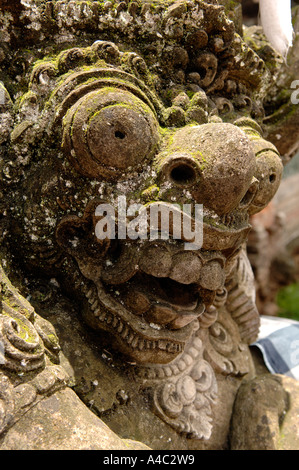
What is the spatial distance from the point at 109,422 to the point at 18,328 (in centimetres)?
36

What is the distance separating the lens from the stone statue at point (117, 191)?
0.98 metres

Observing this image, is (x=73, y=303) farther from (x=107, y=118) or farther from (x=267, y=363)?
(x=267, y=363)

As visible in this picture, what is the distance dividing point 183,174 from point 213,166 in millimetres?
75

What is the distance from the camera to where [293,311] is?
378 cm

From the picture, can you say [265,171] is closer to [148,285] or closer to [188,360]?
[148,285]

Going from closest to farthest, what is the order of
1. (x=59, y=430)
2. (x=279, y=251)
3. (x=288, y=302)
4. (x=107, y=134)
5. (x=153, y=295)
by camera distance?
(x=59, y=430)
(x=107, y=134)
(x=153, y=295)
(x=279, y=251)
(x=288, y=302)

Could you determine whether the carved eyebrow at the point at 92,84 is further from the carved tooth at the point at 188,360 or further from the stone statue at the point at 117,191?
the carved tooth at the point at 188,360

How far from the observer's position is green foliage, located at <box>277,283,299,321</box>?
3.78 metres

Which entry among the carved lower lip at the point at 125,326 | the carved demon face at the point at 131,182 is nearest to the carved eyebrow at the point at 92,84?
the carved demon face at the point at 131,182

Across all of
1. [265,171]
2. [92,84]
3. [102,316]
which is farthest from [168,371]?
[92,84]

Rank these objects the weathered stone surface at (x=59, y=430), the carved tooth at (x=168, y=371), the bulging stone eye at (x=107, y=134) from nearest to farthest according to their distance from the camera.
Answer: the weathered stone surface at (x=59, y=430), the bulging stone eye at (x=107, y=134), the carved tooth at (x=168, y=371)

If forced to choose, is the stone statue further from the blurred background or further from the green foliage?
the green foliage

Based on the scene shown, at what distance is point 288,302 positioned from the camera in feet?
12.5

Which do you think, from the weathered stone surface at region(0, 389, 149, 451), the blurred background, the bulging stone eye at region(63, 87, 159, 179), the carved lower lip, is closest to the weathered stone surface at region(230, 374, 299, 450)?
the carved lower lip
